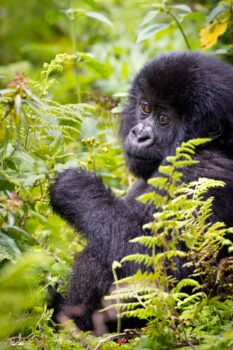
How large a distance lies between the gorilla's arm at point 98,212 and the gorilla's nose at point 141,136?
502 mm

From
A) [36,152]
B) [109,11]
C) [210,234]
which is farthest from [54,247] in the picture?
[109,11]

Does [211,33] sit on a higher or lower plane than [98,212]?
higher

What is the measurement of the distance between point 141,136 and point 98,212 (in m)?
0.88

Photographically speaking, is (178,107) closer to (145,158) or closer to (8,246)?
(145,158)

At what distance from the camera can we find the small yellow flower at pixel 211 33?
6270 millimetres

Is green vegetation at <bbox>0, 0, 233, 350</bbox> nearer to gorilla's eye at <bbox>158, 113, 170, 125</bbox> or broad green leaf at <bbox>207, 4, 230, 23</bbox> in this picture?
broad green leaf at <bbox>207, 4, 230, 23</bbox>

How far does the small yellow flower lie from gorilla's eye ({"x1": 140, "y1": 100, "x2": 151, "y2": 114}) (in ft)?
4.82

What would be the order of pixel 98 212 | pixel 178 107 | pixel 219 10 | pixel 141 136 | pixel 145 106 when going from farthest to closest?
1. pixel 219 10
2. pixel 145 106
3. pixel 141 136
4. pixel 178 107
5. pixel 98 212

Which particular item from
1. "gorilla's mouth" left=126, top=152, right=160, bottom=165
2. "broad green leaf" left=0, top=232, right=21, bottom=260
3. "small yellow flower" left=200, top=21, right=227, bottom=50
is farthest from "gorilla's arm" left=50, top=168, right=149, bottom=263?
"small yellow flower" left=200, top=21, right=227, bottom=50

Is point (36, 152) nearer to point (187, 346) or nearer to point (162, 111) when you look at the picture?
point (162, 111)

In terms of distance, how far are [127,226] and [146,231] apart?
12 cm

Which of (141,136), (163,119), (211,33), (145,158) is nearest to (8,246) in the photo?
(145,158)

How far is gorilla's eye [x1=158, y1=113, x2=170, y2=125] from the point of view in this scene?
4.91 m

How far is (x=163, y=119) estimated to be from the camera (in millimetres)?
4934
